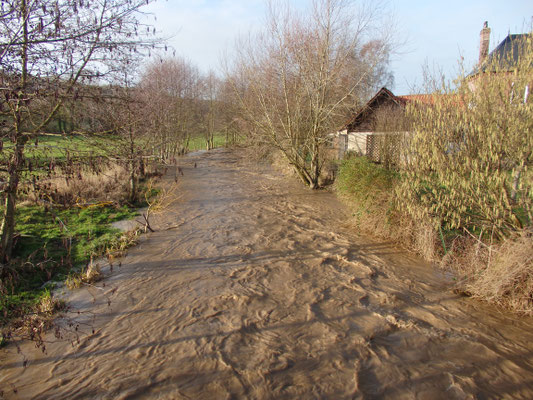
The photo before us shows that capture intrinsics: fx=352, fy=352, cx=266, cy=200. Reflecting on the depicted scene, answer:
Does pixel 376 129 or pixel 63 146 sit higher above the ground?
pixel 376 129

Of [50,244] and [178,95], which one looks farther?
[178,95]

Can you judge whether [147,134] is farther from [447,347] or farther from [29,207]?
[447,347]

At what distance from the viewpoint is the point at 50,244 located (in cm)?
873

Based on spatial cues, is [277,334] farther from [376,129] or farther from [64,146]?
[376,129]

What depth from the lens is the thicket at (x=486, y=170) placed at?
541 centimetres

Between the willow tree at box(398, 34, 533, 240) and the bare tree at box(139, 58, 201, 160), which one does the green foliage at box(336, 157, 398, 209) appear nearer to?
the willow tree at box(398, 34, 533, 240)

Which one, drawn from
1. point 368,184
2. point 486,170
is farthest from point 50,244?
point 486,170

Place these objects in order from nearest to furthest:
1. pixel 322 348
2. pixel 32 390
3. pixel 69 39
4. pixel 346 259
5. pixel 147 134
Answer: pixel 32 390
pixel 69 39
pixel 322 348
pixel 346 259
pixel 147 134

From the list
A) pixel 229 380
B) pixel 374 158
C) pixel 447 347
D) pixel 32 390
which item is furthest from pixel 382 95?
pixel 32 390

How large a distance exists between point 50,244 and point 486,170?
952cm

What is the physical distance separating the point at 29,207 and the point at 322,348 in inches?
420

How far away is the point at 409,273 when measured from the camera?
735 centimetres

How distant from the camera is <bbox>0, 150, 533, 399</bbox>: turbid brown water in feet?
14.0

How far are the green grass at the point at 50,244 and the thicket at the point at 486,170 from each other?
659cm
